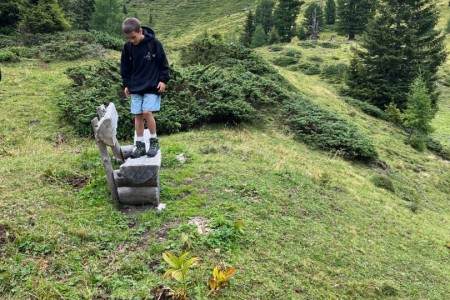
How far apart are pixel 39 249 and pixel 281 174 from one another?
602 cm

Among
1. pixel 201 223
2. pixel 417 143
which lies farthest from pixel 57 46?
pixel 417 143

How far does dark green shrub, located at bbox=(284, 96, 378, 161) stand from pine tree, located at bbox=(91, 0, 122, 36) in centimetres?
4354

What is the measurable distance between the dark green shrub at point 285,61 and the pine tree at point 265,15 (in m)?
36.7

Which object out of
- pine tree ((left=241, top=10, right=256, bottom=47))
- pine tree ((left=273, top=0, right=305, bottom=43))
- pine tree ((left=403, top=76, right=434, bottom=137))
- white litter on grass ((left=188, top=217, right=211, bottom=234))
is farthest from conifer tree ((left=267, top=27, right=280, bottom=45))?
white litter on grass ((left=188, top=217, right=211, bottom=234))

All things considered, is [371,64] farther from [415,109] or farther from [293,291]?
[293,291]

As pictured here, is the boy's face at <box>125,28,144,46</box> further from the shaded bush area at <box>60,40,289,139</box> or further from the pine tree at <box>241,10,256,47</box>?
the pine tree at <box>241,10,256,47</box>

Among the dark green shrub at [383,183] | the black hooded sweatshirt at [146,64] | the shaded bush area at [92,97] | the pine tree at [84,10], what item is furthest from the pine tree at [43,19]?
the pine tree at [84,10]

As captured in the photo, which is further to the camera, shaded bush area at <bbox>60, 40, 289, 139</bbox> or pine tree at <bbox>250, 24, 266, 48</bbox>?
pine tree at <bbox>250, 24, 266, 48</bbox>

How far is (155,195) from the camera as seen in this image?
6410mm

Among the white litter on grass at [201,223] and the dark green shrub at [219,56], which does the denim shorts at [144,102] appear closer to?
the white litter on grass at [201,223]

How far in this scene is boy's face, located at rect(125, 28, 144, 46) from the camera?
601cm

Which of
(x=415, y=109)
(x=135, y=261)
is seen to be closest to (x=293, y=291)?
(x=135, y=261)

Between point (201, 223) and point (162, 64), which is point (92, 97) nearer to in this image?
point (162, 64)

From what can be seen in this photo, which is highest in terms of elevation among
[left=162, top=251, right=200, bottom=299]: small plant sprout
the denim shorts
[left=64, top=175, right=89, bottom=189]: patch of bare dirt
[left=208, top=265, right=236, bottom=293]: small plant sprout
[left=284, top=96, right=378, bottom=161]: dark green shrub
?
the denim shorts
